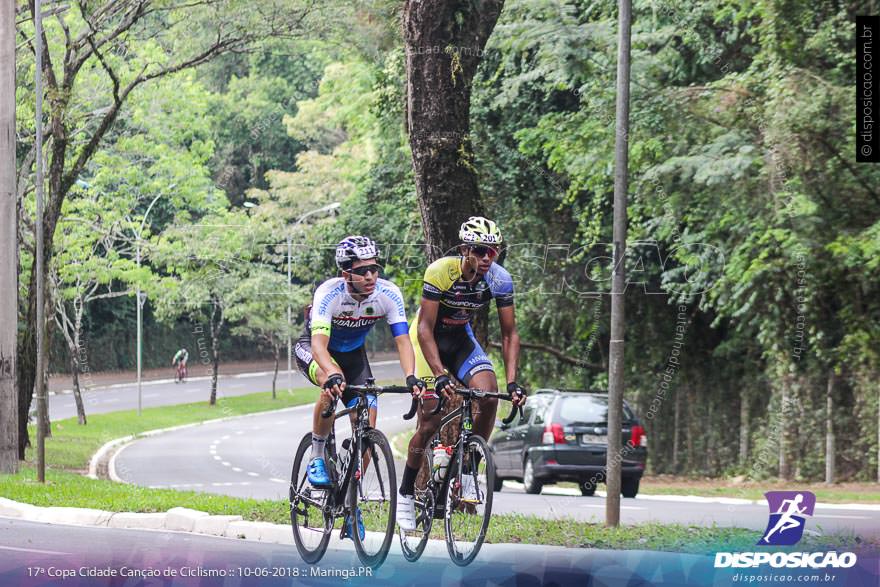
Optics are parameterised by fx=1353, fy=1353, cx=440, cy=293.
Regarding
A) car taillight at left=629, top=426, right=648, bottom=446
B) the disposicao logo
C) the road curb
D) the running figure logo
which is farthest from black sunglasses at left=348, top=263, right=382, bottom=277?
car taillight at left=629, top=426, right=648, bottom=446

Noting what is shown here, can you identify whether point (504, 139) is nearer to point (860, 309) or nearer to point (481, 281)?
point (860, 309)

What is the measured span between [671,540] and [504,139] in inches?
719

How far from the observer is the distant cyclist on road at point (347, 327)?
9102mm

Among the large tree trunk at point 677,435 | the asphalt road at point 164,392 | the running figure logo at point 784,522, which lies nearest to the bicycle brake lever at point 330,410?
the running figure logo at point 784,522

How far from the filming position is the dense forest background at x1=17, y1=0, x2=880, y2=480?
20.1m

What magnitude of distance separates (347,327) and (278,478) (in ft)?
56.4

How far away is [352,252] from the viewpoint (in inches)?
362

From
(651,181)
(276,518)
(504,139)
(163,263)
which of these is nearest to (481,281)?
(276,518)

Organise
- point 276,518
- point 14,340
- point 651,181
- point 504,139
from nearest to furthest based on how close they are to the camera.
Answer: point 276,518, point 14,340, point 651,181, point 504,139

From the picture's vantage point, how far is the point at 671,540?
410 inches

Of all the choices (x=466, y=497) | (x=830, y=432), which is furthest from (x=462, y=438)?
(x=830, y=432)

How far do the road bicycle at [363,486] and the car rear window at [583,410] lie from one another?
11.6 metres

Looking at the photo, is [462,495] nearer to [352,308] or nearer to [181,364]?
[352,308]

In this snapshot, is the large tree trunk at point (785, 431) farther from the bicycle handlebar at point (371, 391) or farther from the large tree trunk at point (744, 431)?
the bicycle handlebar at point (371, 391)
